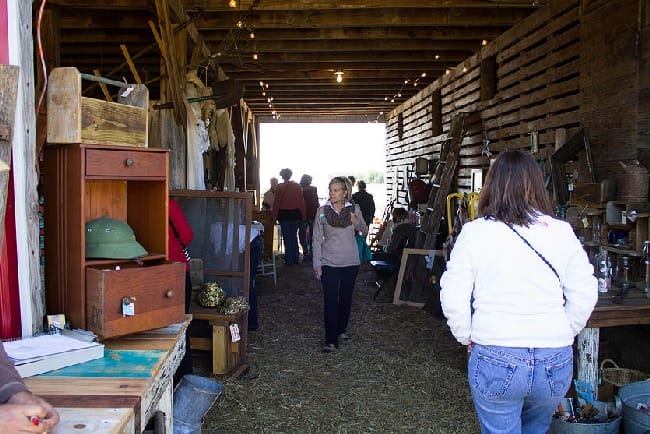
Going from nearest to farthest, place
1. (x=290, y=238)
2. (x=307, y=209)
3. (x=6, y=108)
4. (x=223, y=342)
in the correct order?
(x=6, y=108)
(x=223, y=342)
(x=290, y=238)
(x=307, y=209)

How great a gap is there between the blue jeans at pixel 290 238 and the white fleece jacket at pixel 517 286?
32.5ft

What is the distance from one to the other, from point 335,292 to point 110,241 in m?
3.79

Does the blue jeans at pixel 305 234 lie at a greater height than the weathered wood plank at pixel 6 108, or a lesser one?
lesser

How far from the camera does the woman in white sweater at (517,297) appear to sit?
2537mm

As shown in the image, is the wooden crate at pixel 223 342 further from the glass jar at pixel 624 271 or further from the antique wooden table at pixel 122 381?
the glass jar at pixel 624 271

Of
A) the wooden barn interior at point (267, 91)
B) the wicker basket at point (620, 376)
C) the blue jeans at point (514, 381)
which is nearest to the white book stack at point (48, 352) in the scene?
the wooden barn interior at point (267, 91)

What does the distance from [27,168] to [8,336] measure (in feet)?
2.11

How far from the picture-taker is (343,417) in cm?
464

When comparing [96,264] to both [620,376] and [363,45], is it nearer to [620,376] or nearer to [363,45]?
[620,376]

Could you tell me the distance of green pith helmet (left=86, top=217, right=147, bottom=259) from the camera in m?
2.62

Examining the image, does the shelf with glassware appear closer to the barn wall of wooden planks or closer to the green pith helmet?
the barn wall of wooden planks

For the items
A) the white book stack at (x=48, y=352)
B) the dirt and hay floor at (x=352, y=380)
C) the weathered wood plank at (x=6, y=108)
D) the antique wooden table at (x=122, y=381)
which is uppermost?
the weathered wood plank at (x=6, y=108)

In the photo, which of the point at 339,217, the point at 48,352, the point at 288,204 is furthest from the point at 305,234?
the point at 48,352

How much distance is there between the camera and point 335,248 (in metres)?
A: 6.12
